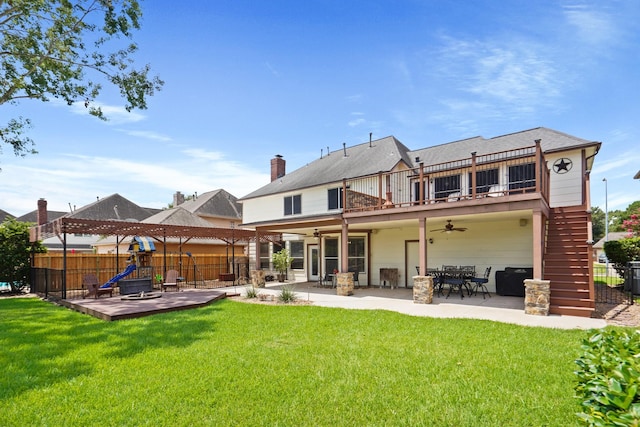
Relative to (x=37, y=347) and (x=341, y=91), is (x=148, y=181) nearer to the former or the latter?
(x=341, y=91)

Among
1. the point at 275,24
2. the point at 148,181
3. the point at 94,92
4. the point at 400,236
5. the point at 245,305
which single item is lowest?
the point at 245,305

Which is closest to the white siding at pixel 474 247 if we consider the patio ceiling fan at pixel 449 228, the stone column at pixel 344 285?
the patio ceiling fan at pixel 449 228

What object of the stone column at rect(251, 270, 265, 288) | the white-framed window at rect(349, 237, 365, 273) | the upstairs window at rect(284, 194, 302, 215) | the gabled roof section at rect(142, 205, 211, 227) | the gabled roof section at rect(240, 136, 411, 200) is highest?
the gabled roof section at rect(240, 136, 411, 200)

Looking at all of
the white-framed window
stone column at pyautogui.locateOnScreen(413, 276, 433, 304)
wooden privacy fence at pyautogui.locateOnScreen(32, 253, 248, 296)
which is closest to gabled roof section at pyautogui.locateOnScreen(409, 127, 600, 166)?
the white-framed window

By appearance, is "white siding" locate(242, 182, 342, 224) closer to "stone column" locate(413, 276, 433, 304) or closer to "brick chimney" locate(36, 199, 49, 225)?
"stone column" locate(413, 276, 433, 304)

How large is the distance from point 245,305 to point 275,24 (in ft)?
31.6

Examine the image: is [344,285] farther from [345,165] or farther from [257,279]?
[345,165]

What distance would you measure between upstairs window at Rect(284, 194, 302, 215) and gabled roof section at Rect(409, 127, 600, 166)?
6507mm

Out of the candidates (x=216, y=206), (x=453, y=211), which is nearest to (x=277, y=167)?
(x=216, y=206)

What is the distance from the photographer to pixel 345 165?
18.1 metres

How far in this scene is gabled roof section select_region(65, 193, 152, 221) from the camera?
30.6m

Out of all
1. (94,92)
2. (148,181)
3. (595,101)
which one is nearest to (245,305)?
(94,92)

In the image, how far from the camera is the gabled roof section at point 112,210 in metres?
30.6

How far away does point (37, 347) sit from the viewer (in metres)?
6.08
